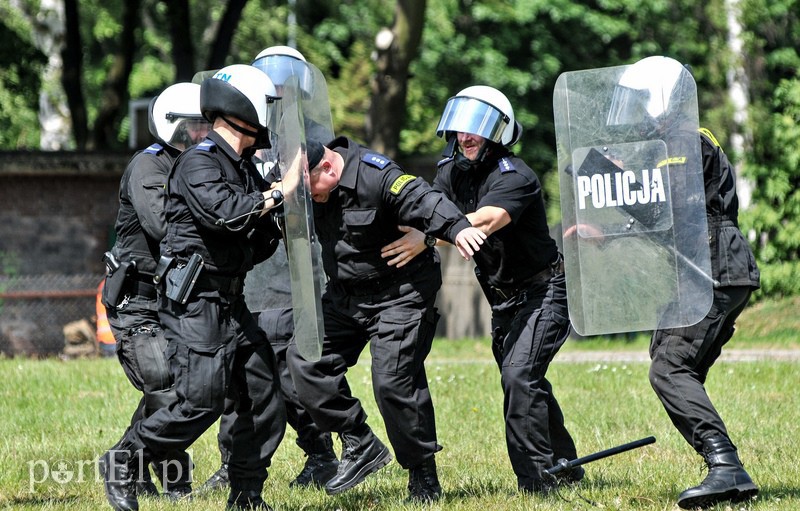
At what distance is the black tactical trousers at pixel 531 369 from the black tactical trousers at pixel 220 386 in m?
1.14

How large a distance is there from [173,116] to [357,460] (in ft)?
6.66

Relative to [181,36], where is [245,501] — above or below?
below

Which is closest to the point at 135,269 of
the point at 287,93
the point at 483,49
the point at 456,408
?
the point at 287,93

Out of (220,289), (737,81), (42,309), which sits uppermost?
(737,81)

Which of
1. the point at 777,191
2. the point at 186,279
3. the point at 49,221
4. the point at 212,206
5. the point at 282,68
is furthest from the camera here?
the point at 777,191

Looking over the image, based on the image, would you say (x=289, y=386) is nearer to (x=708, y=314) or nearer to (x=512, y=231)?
(x=512, y=231)

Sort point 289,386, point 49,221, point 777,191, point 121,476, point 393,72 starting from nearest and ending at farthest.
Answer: point 121,476 < point 289,386 < point 393,72 < point 49,221 < point 777,191

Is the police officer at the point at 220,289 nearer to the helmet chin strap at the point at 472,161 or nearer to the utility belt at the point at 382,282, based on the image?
the utility belt at the point at 382,282

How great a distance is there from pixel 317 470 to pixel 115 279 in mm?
1531

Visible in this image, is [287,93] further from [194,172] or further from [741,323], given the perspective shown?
[741,323]

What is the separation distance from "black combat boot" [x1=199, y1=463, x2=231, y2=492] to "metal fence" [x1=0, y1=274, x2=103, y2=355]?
27.5ft

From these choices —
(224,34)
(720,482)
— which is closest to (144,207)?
(720,482)

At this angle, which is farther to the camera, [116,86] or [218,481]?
[116,86]

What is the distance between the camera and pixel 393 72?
49.8 feet
